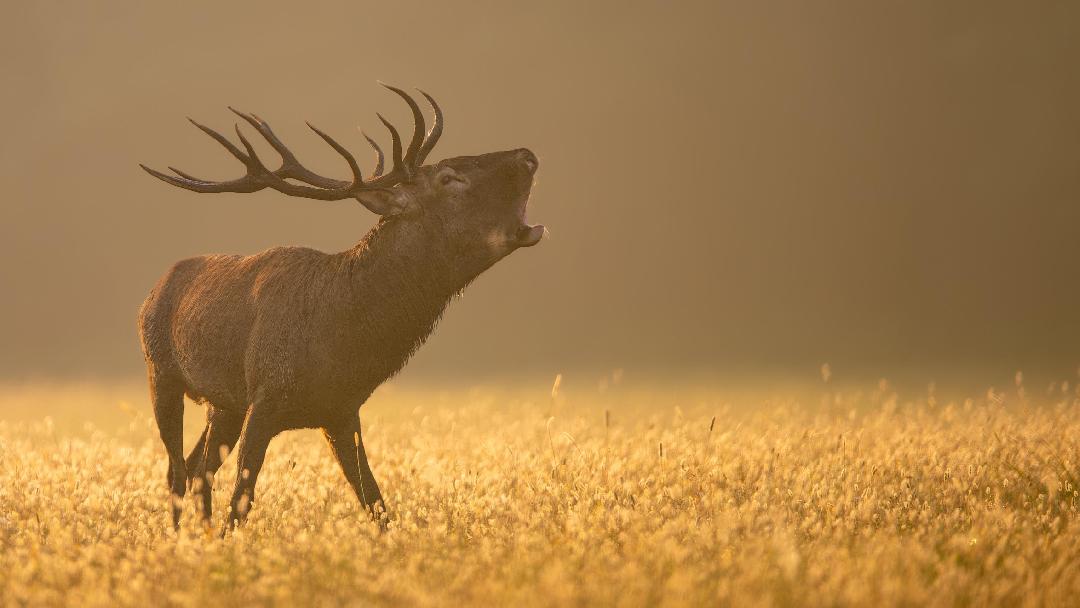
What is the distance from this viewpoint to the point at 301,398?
7.17 m

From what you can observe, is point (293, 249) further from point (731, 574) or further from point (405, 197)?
point (731, 574)

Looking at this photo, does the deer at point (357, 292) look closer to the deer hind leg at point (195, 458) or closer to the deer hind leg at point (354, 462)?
the deer hind leg at point (354, 462)

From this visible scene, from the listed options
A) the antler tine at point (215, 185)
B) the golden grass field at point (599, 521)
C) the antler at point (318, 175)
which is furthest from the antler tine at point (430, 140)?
the golden grass field at point (599, 521)

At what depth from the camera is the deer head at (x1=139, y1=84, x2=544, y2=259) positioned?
23.4 feet

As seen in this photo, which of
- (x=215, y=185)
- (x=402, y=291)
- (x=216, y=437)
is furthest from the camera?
(x=216, y=437)

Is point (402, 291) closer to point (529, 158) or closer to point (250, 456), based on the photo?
point (529, 158)

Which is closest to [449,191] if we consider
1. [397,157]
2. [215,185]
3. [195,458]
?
[397,157]

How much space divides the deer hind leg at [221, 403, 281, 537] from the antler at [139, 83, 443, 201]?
1.41 m

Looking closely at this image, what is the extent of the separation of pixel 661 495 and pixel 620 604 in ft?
8.77

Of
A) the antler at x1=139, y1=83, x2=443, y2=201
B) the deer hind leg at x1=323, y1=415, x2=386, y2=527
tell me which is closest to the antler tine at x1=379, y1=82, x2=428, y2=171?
the antler at x1=139, y1=83, x2=443, y2=201

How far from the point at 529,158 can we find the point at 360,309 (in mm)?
1425

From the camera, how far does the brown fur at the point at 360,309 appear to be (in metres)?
7.16

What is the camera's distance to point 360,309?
7262 mm

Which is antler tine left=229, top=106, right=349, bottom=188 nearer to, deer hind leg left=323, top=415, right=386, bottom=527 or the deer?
the deer
